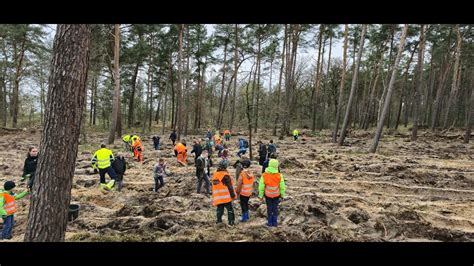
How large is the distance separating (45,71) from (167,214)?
31.3 metres

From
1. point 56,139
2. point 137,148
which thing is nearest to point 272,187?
point 56,139

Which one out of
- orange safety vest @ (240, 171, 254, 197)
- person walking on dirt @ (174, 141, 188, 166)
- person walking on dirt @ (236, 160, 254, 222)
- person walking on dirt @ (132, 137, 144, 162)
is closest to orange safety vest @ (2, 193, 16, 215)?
person walking on dirt @ (236, 160, 254, 222)

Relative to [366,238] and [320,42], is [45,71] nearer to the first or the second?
[320,42]

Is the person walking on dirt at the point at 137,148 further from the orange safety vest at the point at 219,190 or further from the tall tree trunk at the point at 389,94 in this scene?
the tall tree trunk at the point at 389,94

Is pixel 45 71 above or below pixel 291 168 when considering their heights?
above

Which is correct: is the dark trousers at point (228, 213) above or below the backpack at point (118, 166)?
below

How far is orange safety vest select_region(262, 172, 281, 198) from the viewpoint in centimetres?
598

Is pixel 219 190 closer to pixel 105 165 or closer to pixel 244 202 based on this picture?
pixel 244 202

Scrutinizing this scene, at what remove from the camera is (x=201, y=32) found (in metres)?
28.4

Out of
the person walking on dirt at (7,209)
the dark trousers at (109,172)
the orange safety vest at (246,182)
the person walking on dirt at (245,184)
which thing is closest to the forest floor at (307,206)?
the person walking on dirt at (7,209)

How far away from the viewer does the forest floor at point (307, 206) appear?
18.7 ft

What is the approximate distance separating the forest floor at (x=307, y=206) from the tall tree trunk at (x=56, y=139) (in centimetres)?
194

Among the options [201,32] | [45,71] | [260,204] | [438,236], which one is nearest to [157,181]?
[260,204]
